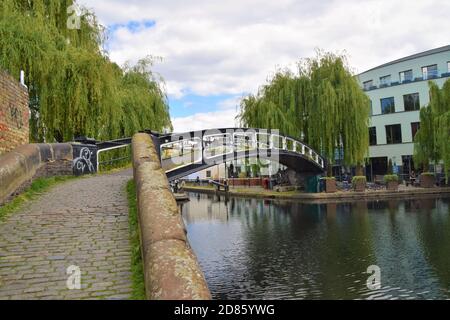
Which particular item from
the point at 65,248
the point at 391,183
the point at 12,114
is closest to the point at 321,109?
the point at 391,183

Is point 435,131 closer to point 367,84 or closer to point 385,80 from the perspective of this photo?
point 385,80

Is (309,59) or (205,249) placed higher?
(309,59)

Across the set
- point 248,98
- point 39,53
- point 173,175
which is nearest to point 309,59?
point 248,98

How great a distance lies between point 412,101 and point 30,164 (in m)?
36.4

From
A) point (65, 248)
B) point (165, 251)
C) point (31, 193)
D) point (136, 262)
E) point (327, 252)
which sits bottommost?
point (327, 252)

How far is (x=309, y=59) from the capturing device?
30594 mm

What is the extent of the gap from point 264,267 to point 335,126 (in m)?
18.7

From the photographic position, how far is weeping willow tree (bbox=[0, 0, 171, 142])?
12.6 metres

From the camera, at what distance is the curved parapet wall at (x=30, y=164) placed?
7.36 meters

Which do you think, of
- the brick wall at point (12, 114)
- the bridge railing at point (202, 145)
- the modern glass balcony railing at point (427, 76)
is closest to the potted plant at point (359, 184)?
the bridge railing at point (202, 145)

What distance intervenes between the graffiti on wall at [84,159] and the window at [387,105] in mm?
33054

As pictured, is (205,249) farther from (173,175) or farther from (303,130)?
(303,130)

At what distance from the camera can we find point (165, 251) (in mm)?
3902
